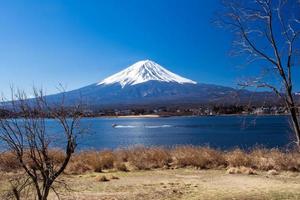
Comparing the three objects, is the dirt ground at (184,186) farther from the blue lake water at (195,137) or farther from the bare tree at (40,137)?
the bare tree at (40,137)

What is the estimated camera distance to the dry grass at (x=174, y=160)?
60.5 feet

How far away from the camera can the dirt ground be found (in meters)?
12.7

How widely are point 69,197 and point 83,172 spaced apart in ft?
19.0

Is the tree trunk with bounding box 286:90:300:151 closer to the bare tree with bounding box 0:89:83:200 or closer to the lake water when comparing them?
the lake water

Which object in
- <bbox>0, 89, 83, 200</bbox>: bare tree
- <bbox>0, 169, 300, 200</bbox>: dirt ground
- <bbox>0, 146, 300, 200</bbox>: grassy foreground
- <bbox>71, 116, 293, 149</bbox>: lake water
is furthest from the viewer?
<bbox>71, 116, 293, 149</bbox>: lake water

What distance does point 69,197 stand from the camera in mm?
12602

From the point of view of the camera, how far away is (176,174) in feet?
57.5

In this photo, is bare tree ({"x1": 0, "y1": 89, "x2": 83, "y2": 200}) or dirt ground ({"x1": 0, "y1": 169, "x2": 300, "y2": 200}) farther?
dirt ground ({"x1": 0, "y1": 169, "x2": 300, "y2": 200})

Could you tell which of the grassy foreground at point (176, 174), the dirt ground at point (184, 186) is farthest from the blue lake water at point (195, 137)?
the dirt ground at point (184, 186)

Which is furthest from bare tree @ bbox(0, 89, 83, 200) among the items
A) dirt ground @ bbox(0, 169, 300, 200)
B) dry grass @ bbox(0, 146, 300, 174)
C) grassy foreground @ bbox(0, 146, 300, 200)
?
dry grass @ bbox(0, 146, 300, 174)

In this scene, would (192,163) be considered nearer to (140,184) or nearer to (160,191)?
(140,184)

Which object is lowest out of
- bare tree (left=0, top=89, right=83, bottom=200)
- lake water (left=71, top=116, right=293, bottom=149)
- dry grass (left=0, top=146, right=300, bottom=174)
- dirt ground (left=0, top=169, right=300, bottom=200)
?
lake water (left=71, top=116, right=293, bottom=149)

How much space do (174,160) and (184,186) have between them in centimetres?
588

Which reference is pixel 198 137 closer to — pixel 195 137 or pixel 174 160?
pixel 195 137
